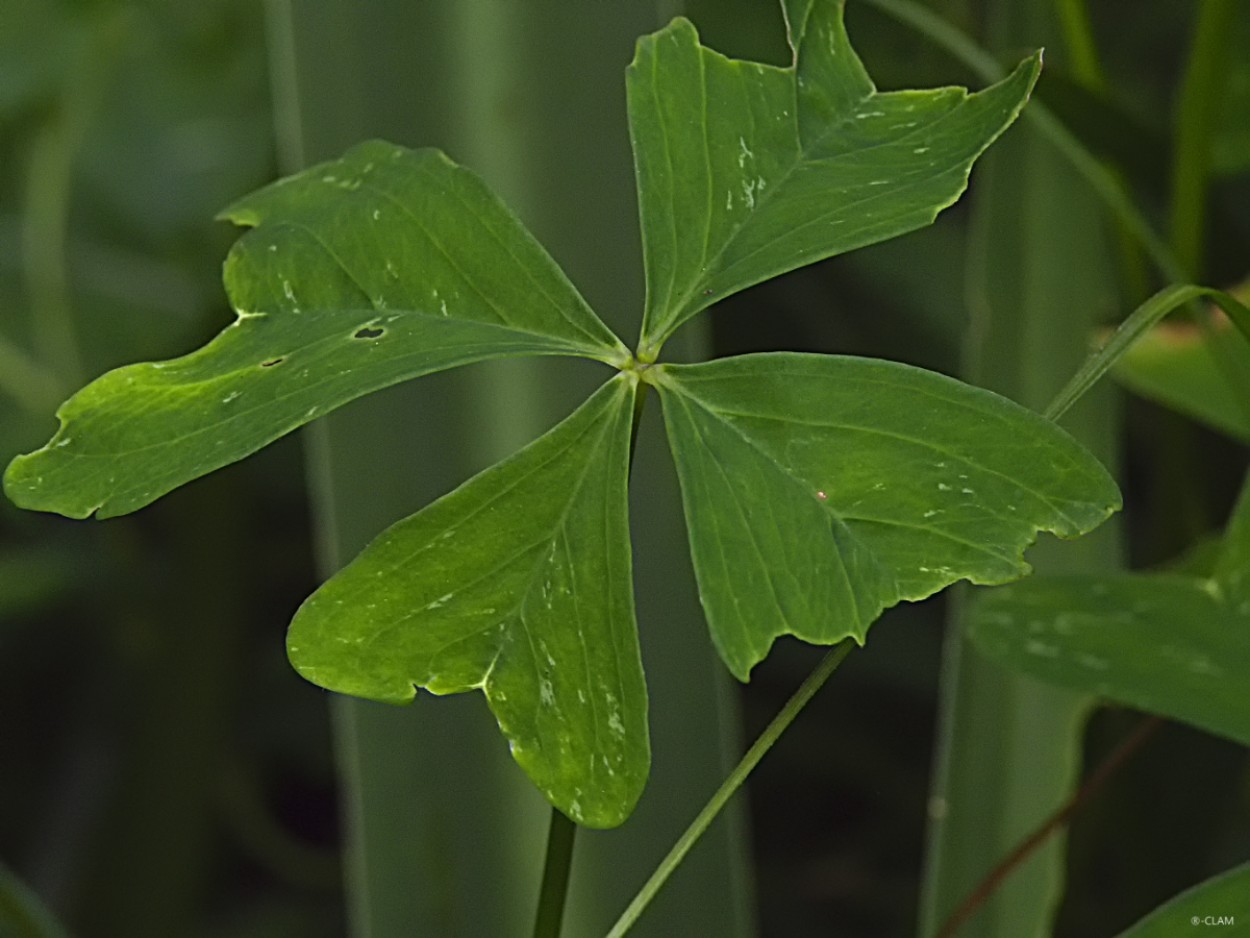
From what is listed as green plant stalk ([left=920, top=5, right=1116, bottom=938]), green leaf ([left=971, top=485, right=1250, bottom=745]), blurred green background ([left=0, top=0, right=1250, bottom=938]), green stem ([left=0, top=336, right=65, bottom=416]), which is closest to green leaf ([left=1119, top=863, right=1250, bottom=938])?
green leaf ([left=971, top=485, right=1250, bottom=745])

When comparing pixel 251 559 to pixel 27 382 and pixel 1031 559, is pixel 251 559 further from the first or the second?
pixel 1031 559

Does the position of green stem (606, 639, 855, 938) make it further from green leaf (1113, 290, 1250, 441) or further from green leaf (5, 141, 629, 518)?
green leaf (1113, 290, 1250, 441)

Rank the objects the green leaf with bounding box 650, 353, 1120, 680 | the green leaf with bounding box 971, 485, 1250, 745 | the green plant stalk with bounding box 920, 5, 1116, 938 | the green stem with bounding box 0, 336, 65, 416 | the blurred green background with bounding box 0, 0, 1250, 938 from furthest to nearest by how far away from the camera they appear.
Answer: the green stem with bounding box 0, 336, 65, 416 < the blurred green background with bounding box 0, 0, 1250, 938 < the green plant stalk with bounding box 920, 5, 1116, 938 < the green leaf with bounding box 971, 485, 1250, 745 < the green leaf with bounding box 650, 353, 1120, 680

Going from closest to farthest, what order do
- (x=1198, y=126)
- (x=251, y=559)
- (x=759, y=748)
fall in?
(x=759, y=748)
(x=1198, y=126)
(x=251, y=559)

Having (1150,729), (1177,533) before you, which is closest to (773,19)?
(1177,533)

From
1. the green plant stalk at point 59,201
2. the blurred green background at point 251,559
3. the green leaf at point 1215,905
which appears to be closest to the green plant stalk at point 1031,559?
the blurred green background at point 251,559

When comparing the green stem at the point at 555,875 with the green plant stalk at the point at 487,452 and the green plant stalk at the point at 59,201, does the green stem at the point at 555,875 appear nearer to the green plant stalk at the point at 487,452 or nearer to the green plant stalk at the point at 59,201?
the green plant stalk at the point at 487,452

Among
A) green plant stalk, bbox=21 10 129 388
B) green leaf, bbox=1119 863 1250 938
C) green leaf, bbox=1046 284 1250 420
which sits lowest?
green leaf, bbox=1119 863 1250 938

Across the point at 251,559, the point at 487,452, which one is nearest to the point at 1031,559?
the point at 487,452
